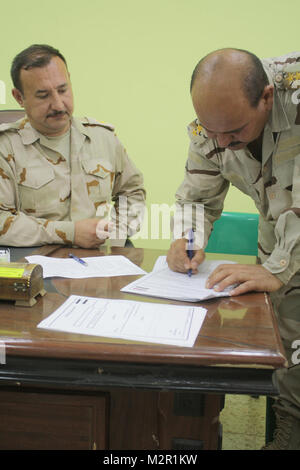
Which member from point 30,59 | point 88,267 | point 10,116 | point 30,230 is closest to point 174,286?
point 88,267

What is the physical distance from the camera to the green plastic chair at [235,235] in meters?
1.77

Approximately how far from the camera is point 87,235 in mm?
1371

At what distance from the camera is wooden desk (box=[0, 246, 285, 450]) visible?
2.02ft

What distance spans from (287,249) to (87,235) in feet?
2.20

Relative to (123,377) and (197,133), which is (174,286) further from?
(197,133)

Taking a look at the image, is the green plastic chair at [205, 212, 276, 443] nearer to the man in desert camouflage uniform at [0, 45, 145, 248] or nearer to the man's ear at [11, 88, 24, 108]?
the man in desert camouflage uniform at [0, 45, 145, 248]

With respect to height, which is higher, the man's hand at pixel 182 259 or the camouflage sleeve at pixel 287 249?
the camouflage sleeve at pixel 287 249

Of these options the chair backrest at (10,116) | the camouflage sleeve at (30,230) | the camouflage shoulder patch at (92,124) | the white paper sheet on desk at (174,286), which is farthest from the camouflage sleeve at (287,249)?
the chair backrest at (10,116)

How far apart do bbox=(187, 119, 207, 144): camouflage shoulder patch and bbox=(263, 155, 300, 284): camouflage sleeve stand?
0.37 metres

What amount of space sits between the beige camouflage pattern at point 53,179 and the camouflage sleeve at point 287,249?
0.72 meters

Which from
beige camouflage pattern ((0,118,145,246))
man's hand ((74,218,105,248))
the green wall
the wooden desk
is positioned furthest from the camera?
the green wall

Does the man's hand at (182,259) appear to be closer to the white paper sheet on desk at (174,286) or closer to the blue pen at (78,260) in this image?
the white paper sheet on desk at (174,286)

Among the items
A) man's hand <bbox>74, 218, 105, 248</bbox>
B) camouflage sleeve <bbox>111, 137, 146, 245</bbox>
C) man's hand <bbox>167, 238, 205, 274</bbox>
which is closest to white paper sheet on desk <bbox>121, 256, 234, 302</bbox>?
man's hand <bbox>167, 238, 205, 274</bbox>
